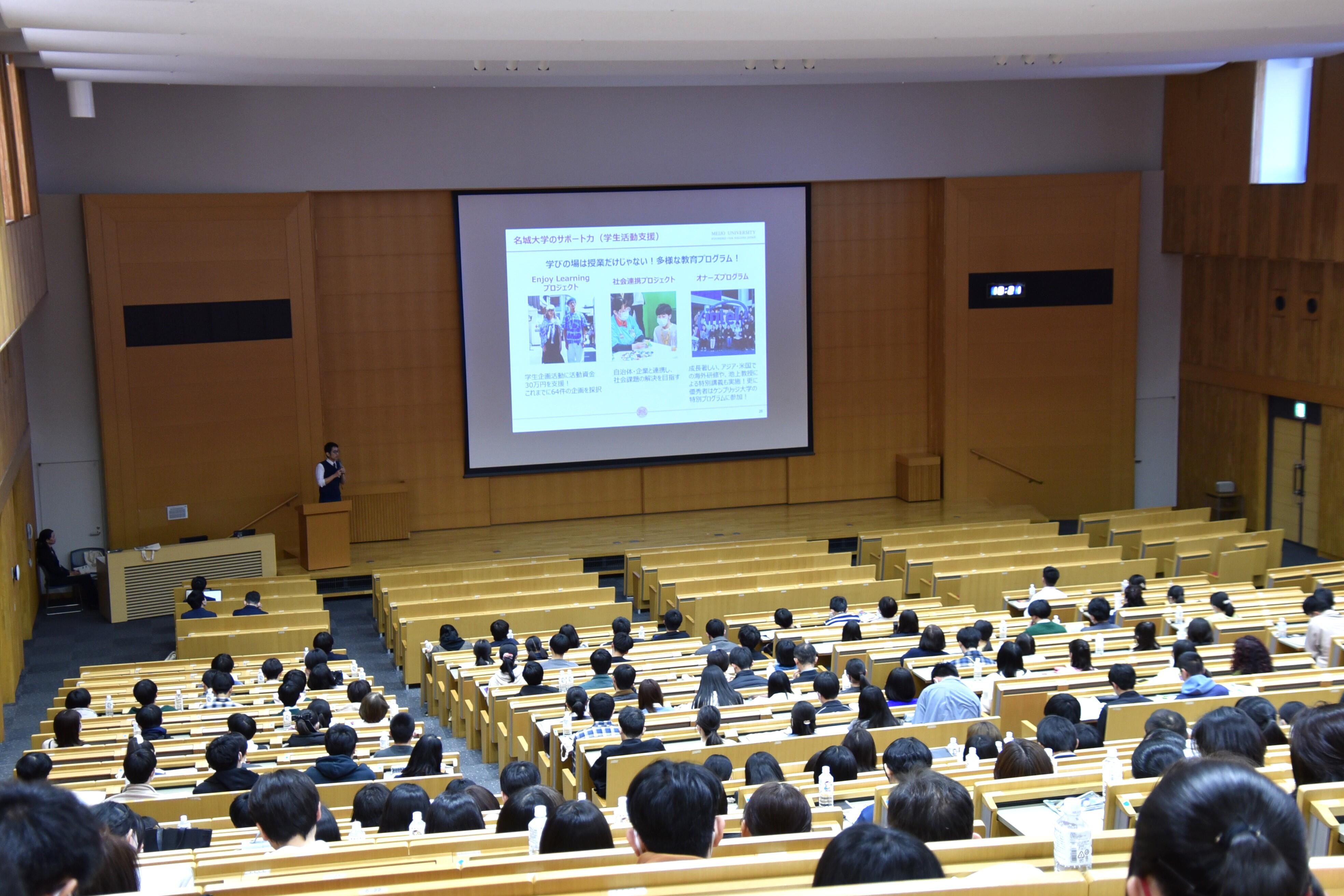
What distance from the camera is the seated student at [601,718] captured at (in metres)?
Result: 7.57

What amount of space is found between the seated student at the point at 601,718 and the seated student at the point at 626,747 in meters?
0.58

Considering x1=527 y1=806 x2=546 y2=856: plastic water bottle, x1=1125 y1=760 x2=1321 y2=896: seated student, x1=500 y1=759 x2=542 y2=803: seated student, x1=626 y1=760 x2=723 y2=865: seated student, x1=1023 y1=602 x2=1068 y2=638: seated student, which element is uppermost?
x1=1125 y1=760 x2=1321 y2=896: seated student

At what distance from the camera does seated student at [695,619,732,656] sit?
33.1ft

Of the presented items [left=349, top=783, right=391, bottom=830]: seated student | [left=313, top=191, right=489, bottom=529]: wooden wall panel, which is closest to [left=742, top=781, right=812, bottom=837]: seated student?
[left=349, top=783, right=391, bottom=830]: seated student

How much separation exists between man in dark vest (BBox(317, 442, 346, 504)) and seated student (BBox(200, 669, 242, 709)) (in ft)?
19.5

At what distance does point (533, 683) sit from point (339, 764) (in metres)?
2.25

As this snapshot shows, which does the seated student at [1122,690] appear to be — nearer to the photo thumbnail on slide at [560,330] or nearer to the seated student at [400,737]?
the seated student at [400,737]

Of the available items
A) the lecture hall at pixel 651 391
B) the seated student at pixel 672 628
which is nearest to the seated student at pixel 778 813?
the lecture hall at pixel 651 391

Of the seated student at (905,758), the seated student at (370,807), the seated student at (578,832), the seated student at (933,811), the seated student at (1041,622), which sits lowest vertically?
the seated student at (1041,622)

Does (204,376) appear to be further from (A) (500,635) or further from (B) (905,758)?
(B) (905,758)

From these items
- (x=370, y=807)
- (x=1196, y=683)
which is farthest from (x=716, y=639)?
(x=370, y=807)

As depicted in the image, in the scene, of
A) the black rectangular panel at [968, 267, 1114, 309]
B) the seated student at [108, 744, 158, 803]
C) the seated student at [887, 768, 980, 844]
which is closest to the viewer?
the seated student at [887, 768, 980, 844]

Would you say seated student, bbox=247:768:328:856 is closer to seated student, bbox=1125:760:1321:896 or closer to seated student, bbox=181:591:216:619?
seated student, bbox=1125:760:1321:896

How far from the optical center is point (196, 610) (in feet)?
41.5
